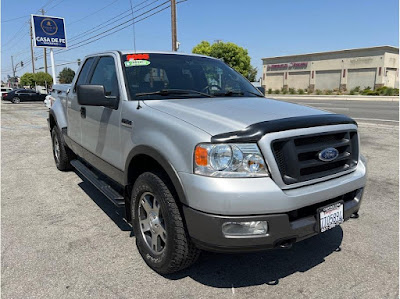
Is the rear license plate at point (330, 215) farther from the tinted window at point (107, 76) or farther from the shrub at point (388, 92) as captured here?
the shrub at point (388, 92)

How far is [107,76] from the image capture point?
374 centimetres

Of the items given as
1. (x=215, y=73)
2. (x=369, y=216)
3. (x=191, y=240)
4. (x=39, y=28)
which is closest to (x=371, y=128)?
(x=369, y=216)

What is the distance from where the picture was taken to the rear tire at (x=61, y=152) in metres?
5.48

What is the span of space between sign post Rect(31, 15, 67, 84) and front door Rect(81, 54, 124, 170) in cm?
2618

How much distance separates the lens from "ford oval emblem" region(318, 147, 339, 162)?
7.91 feet

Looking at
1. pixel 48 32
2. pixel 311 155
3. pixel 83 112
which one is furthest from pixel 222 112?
pixel 48 32

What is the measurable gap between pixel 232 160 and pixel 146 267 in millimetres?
1327

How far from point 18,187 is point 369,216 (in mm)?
4938

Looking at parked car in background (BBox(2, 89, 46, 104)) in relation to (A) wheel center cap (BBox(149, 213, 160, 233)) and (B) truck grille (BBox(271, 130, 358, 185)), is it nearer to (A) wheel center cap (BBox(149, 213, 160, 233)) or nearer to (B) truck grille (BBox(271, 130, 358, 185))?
(A) wheel center cap (BBox(149, 213, 160, 233))

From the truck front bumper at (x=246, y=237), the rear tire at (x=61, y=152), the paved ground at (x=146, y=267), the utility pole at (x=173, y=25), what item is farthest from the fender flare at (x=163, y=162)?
the utility pole at (x=173, y=25)

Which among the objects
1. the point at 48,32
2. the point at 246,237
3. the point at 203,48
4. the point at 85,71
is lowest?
the point at 246,237

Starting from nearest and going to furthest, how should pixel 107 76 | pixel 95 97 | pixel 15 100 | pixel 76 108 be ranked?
pixel 95 97 → pixel 107 76 → pixel 76 108 → pixel 15 100

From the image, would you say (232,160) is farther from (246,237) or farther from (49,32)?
(49,32)

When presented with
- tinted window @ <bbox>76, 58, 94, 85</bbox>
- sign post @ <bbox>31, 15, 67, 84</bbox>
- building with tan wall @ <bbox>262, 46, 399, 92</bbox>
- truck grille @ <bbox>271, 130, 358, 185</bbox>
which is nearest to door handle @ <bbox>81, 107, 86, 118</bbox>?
tinted window @ <bbox>76, 58, 94, 85</bbox>
